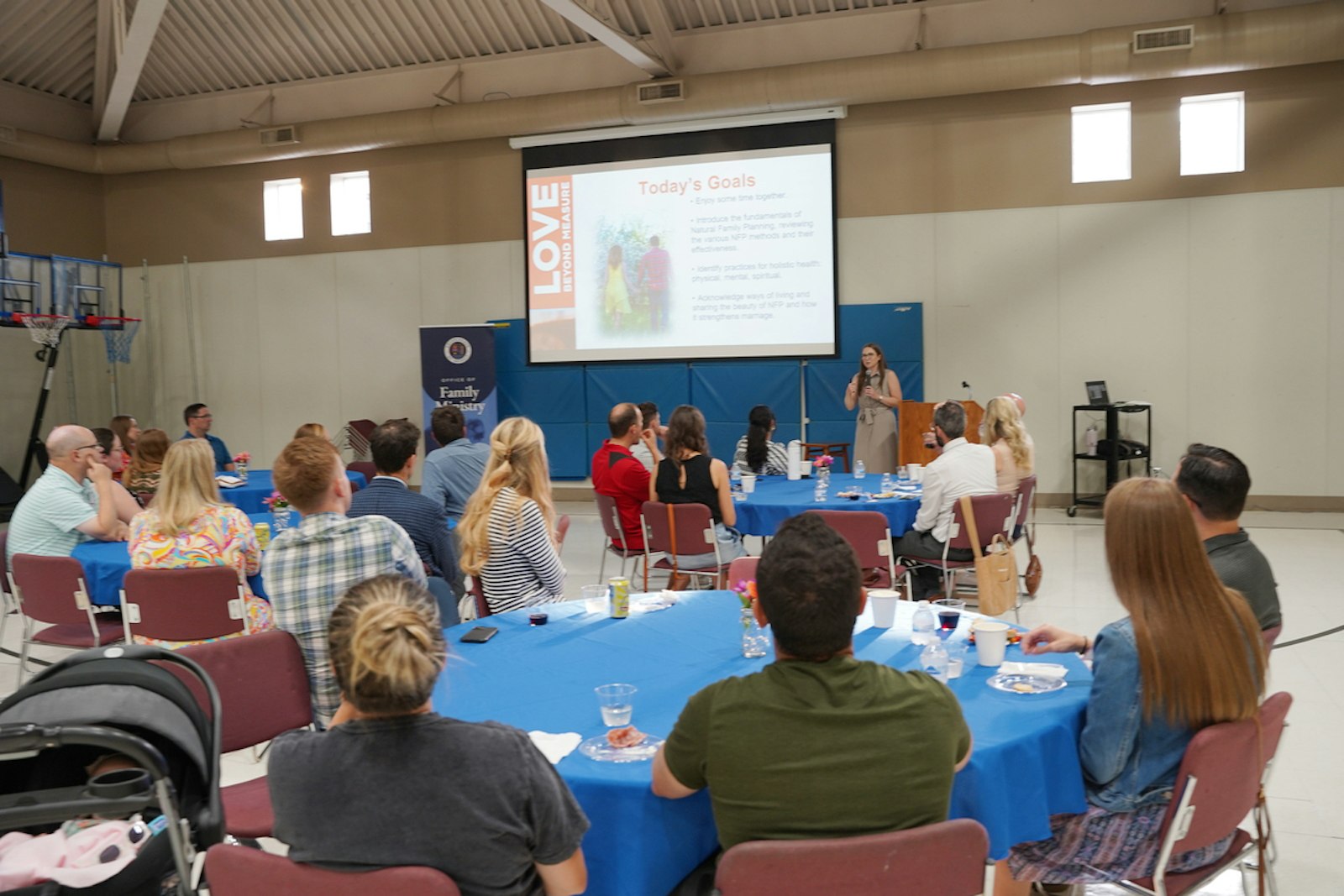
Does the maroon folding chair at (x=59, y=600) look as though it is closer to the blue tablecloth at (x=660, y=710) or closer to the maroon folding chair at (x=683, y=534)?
the blue tablecloth at (x=660, y=710)

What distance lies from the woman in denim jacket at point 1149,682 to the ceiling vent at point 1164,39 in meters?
8.40

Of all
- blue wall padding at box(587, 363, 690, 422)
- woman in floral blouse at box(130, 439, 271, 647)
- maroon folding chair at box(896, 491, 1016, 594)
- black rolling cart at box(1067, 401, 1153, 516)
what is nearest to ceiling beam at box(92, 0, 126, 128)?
blue wall padding at box(587, 363, 690, 422)

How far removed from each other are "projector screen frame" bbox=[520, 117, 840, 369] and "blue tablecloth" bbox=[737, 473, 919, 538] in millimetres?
4606

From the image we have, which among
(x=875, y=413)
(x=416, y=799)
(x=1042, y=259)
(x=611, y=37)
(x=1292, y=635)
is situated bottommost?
(x=1292, y=635)

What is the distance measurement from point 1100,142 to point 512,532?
846 cm

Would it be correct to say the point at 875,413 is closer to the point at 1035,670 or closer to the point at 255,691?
the point at 1035,670

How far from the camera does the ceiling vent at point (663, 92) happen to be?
34.5 ft

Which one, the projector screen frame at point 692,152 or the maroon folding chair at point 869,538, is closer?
the maroon folding chair at point 869,538

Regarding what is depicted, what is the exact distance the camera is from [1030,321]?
10258 mm

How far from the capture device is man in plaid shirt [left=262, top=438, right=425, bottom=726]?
2.89 m

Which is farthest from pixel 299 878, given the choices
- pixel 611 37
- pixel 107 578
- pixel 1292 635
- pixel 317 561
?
pixel 611 37

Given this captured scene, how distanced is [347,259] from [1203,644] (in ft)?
39.3

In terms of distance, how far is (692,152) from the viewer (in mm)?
11016

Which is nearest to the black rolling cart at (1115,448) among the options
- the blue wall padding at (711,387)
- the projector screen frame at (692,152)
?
the blue wall padding at (711,387)
